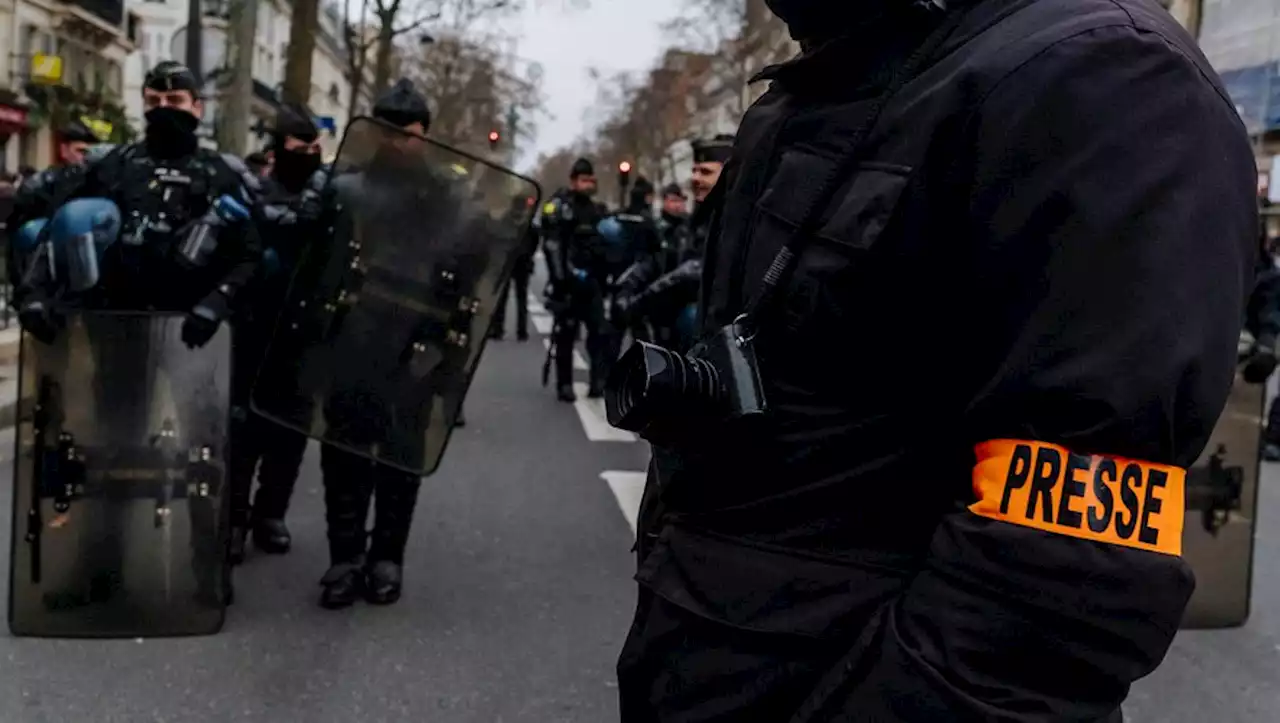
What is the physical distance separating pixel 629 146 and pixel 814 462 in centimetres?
8244

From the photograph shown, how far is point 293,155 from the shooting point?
6.13 m

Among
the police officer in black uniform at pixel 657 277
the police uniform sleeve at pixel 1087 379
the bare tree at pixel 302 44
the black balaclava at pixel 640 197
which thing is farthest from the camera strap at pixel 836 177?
the bare tree at pixel 302 44

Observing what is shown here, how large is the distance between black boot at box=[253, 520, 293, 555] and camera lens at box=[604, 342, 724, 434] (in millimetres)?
4733

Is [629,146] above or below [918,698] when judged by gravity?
below

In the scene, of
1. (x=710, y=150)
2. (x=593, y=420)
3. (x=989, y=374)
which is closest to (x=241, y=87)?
(x=593, y=420)

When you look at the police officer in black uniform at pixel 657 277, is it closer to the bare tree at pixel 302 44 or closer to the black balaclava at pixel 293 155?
the black balaclava at pixel 293 155

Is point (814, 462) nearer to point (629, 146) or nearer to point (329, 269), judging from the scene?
point (329, 269)

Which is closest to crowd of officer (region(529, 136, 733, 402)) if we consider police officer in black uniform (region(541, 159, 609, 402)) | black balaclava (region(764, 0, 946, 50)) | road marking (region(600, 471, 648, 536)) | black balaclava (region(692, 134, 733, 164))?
police officer in black uniform (region(541, 159, 609, 402))

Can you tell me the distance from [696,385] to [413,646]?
11.7 ft

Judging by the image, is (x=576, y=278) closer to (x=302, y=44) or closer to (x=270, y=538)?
(x=270, y=538)

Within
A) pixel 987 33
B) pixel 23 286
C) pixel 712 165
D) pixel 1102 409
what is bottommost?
pixel 23 286

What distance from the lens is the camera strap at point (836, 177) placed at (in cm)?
133

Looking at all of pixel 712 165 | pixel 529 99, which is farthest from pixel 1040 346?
pixel 529 99

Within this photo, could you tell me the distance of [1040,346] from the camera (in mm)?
1175
